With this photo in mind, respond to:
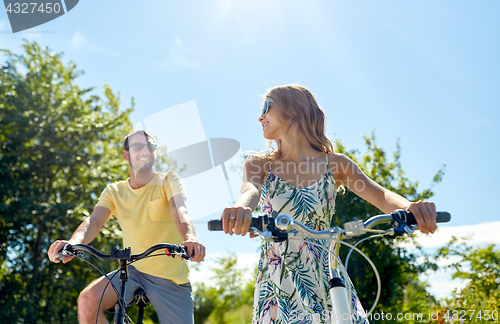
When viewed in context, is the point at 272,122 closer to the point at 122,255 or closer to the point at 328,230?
the point at 328,230

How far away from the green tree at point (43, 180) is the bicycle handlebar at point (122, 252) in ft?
23.0

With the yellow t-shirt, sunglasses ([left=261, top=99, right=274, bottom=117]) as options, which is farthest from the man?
sunglasses ([left=261, top=99, right=274, bottom=117])

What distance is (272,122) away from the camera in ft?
8.05

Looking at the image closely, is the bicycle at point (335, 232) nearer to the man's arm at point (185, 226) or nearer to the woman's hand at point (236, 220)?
the woman's hand at point (236, 220)

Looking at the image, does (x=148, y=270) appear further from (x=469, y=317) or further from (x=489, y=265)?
(x=489, y=265)

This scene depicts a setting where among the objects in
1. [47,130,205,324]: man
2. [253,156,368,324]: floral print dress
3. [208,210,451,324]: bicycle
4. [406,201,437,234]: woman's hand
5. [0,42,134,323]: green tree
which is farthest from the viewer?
[0,42,134,323]: green tree

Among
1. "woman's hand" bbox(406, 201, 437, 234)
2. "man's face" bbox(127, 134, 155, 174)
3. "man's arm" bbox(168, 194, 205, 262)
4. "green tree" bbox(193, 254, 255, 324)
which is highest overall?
"green tree" bbox(193, 254, 255, 324)

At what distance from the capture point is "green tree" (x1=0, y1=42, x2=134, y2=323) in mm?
8938

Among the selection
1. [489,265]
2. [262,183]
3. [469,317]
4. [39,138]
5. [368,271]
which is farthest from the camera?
[39,138]

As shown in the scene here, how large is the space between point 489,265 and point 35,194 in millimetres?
9575

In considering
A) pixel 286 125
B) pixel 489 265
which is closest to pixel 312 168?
pixel 286 125

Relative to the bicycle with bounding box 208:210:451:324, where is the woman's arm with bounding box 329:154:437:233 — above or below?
above

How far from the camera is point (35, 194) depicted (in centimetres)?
956

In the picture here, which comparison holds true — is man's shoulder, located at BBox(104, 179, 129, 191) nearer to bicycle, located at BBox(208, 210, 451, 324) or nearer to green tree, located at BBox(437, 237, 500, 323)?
bicycle, located at BBox(208, 210, 451, 324)
